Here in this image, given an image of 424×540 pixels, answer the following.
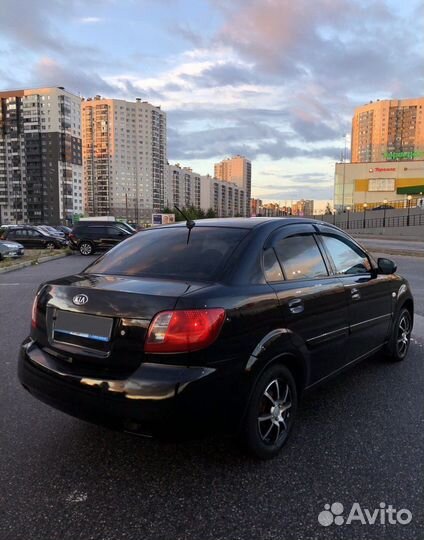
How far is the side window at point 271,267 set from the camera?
10.8 ft

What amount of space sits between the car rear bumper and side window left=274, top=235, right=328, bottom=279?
3.89 feet

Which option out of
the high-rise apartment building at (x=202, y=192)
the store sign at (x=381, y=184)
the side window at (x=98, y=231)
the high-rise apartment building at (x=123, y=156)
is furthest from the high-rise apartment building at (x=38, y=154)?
the side window at (x=98, y=231)

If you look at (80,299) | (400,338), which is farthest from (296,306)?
(400,338)

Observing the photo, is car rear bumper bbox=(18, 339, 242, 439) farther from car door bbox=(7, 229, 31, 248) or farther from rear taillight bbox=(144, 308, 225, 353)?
car door bbox=(7, 229, 31, 248)

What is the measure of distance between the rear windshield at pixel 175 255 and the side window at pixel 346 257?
1.07m

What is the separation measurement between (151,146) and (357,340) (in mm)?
121797

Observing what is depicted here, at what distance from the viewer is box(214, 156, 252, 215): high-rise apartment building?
170 metres

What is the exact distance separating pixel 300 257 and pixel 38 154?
4621 inches

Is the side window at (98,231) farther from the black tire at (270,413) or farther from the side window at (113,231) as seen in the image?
the black tire at (270,413)

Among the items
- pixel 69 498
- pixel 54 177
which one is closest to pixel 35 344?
pixel 69 498

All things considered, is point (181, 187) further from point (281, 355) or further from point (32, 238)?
point (281, 355)

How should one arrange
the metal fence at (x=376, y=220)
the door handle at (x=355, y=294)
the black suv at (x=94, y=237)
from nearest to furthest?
the door handle at (x=355, y=294), the black suv at (x=94, y=237), the metal fence at (x=376, y=220)

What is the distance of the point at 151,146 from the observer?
120 metres

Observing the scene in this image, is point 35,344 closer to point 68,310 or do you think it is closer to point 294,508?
point 68,310
